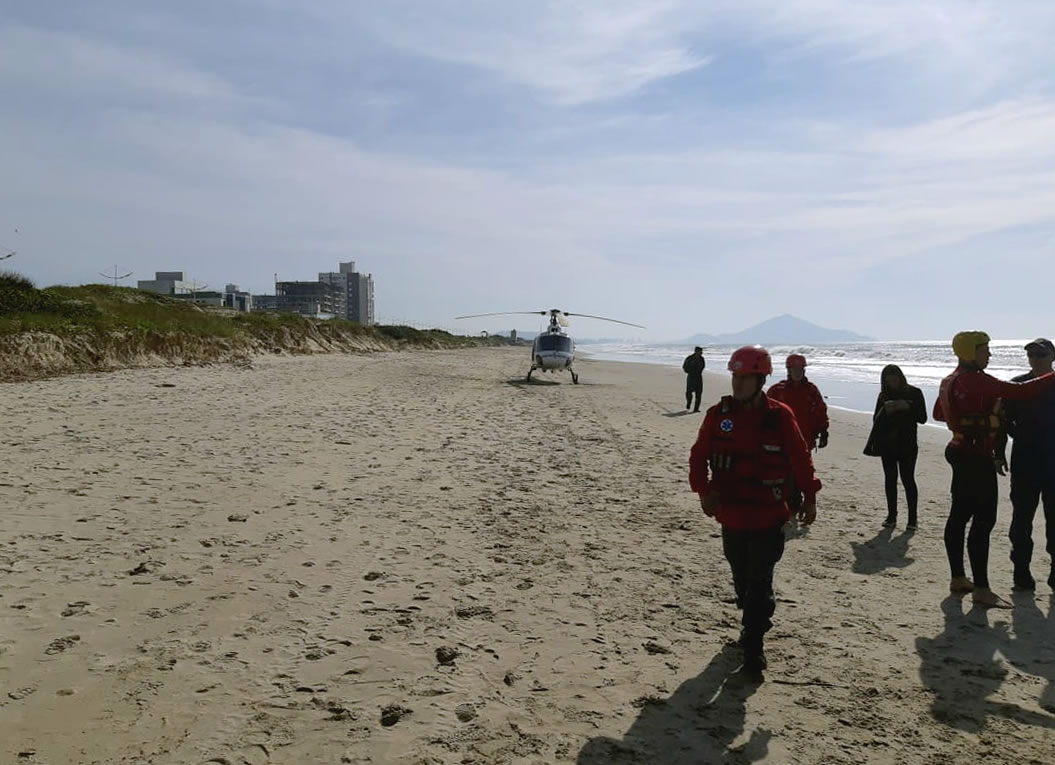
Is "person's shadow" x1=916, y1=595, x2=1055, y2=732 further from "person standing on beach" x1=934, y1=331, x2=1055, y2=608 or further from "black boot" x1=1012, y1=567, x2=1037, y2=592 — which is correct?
"black boot" x1=1012, y1=567, x2=1037, y2=592

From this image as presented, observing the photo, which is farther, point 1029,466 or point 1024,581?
point 1024,581

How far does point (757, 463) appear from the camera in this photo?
13.1ft

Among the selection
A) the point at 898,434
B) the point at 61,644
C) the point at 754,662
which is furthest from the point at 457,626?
the point at 898,434

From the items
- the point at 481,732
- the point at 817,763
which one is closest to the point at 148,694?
the point at 481,732

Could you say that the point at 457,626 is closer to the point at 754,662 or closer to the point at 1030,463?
the point at 754,662

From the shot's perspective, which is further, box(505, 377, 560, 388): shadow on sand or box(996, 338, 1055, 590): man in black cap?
box(505, 377, 560, 388): shadow on sand

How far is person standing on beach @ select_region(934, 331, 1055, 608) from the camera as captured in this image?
5.30 metres

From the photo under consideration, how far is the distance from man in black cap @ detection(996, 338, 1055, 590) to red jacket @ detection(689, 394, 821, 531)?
2686mm

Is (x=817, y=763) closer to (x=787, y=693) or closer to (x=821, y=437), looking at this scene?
(x=787, y=693)

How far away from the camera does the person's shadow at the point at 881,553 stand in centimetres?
629

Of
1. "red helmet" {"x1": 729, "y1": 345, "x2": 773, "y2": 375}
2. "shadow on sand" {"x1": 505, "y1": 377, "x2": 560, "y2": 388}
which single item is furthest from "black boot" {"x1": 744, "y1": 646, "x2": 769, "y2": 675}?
"shadow on sand" {"x1": 505, "y1": 377, "x2": 560, "y2": 388}

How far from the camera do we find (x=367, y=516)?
720cm

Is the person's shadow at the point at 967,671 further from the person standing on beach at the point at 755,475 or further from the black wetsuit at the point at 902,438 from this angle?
the black wetsuit at the point at 902,438

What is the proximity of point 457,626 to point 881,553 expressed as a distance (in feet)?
15.0
